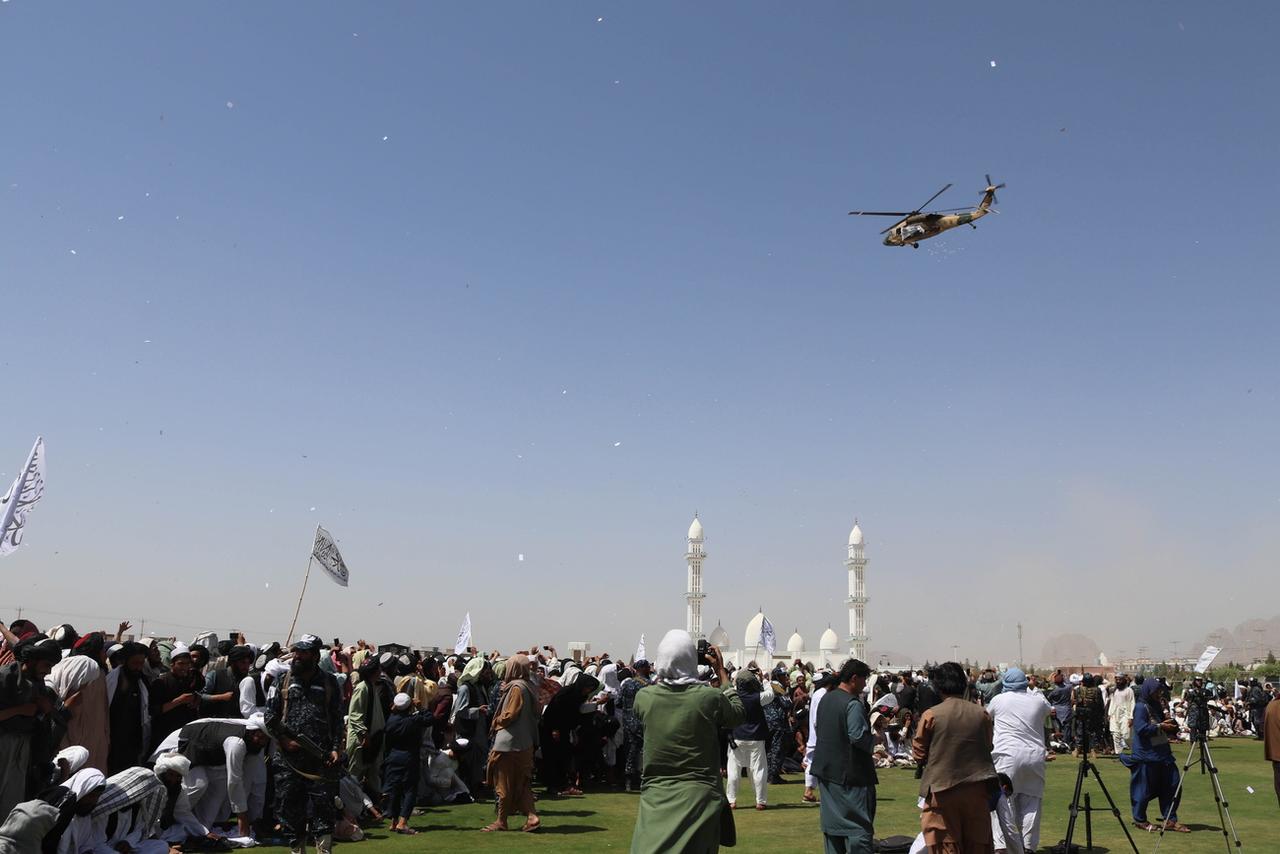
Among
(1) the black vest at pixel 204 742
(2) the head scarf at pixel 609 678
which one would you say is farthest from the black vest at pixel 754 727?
(1) the black vest at pixel 204 742

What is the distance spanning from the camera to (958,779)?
6340 millimetres

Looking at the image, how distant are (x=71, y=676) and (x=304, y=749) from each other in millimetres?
2166

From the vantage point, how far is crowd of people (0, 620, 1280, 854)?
18.1 ft

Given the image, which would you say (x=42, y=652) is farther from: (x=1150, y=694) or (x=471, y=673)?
(x=1150, y=694)

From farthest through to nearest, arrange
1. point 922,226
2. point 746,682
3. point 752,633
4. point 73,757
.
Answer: point 752,633, point 922,226, point 746,682, point 73,757

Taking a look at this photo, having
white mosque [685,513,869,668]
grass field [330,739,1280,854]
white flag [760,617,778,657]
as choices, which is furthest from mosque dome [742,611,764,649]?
grass field [330,739,1280,854]

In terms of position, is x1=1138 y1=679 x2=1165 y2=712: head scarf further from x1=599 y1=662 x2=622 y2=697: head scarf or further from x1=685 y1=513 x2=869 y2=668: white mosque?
x1=685 y1=513 x2=869 y2=668: white mosque

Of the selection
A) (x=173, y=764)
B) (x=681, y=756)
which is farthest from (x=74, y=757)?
(x=681, y=756)

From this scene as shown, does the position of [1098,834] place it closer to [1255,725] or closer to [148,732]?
[148,732]

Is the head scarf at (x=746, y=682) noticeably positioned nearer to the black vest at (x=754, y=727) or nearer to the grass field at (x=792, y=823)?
the black vest at (x=754, y=727)

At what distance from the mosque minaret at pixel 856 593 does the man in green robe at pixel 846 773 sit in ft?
333

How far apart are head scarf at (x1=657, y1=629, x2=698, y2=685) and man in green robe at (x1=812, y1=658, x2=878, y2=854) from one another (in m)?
2.09

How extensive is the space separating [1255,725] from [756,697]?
20.5m

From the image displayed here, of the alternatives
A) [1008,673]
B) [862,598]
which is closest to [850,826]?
[1008,673]
